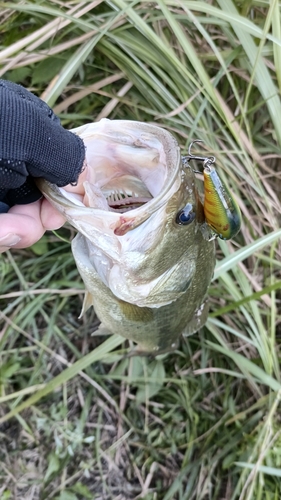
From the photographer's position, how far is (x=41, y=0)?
166cm

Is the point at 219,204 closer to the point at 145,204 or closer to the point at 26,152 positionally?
the point at 145,204

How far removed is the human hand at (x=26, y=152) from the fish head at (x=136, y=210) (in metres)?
0.08

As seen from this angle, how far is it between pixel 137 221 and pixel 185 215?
14cm

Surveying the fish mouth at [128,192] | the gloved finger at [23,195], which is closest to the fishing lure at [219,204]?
the fish mouth at [128,192]

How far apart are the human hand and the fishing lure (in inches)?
11.2

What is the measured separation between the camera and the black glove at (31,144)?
0.88m

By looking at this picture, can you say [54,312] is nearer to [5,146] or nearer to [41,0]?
[41,0]

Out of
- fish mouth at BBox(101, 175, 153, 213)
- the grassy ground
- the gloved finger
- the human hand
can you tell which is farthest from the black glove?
the grassy ground

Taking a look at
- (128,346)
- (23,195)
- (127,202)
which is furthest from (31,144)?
(128,346)

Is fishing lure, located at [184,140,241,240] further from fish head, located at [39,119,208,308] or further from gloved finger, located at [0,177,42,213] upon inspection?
gloved finger, located at [0,177,42,213]

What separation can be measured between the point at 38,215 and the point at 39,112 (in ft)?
1.11

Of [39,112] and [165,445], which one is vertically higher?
[39,112]

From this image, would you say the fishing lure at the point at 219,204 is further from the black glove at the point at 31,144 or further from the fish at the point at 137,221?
the black glove at the point at 31,144

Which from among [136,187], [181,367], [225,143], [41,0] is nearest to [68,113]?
[41,0]
